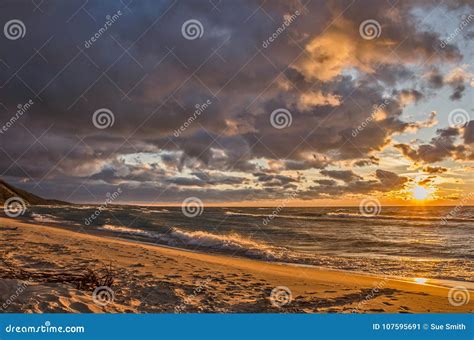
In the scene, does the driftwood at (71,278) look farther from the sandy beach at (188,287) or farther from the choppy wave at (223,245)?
the choppy wave at (223,245)

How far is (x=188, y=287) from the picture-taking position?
9125 millimetres

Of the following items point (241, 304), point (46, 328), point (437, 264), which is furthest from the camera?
point (437, 264)

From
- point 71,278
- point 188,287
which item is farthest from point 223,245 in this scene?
point 71,278

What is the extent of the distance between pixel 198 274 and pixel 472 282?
8.84 m

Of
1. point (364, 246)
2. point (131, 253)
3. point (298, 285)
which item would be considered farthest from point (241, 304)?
point (364, 246)

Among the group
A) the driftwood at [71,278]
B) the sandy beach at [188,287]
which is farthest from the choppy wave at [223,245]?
the driftwood at [71,278]

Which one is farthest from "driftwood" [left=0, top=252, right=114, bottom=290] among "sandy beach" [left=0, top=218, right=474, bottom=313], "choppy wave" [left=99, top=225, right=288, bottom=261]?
"choppy wave" [left=99, top=225, right=288, bottom=261]

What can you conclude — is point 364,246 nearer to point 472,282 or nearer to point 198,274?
point 472,282

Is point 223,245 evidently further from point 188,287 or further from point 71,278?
point 71,278

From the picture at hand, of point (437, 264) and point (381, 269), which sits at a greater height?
point (437, 264)

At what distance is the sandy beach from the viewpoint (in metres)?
6.60

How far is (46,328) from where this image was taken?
5.75 metres

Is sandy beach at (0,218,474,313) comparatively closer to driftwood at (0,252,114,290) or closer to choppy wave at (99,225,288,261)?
driftwood at (0,252,114,290)

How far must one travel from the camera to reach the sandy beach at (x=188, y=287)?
6.60 meters
